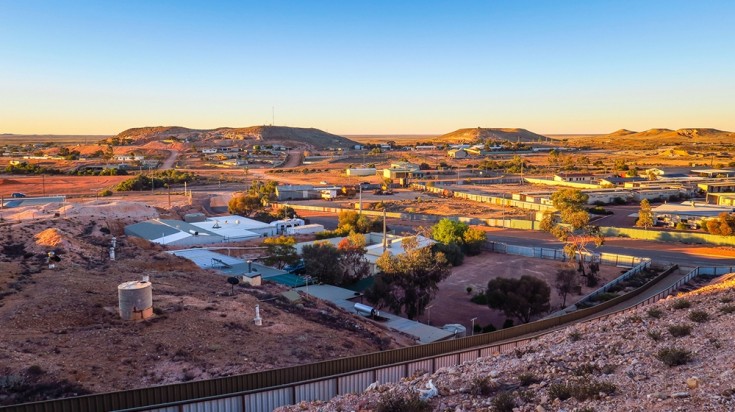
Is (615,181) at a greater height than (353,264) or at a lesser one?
greater

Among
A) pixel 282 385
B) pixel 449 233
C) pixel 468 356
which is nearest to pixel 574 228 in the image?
pixel 449 233

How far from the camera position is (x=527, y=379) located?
9.29 meters

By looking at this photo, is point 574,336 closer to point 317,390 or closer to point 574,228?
point 317,390

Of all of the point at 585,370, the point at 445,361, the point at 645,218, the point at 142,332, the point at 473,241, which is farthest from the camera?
the point at 645,218

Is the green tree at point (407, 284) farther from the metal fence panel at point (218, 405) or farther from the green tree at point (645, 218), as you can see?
the green tree at point (645, 218)

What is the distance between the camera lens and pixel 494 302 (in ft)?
74.5

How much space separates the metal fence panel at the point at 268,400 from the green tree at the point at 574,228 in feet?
77.2

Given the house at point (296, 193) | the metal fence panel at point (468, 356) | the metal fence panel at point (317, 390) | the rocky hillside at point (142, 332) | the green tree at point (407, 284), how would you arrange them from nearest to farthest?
the metal fence panel at point (317, 390) → the rocky hillside at point (142, 332) → the metal fence panel at point (468, 356) → the green tree at point (407, 284) → the house at point (296, 193)

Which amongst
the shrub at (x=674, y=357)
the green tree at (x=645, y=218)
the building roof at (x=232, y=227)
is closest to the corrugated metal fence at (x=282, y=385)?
the shrub at (x=674, y=357)

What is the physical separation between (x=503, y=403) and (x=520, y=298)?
15118 millimetres

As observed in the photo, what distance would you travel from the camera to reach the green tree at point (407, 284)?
2327 centimetres

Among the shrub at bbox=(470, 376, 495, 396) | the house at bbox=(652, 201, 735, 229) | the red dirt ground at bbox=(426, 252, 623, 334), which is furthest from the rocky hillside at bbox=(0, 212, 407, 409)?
the house at bbox=(652, 201, 735, 229)

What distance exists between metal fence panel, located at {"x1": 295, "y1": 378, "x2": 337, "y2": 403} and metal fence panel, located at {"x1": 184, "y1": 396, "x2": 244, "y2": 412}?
1.13 metres

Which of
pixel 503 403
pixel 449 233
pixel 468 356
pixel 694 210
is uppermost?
pixel 503 403
